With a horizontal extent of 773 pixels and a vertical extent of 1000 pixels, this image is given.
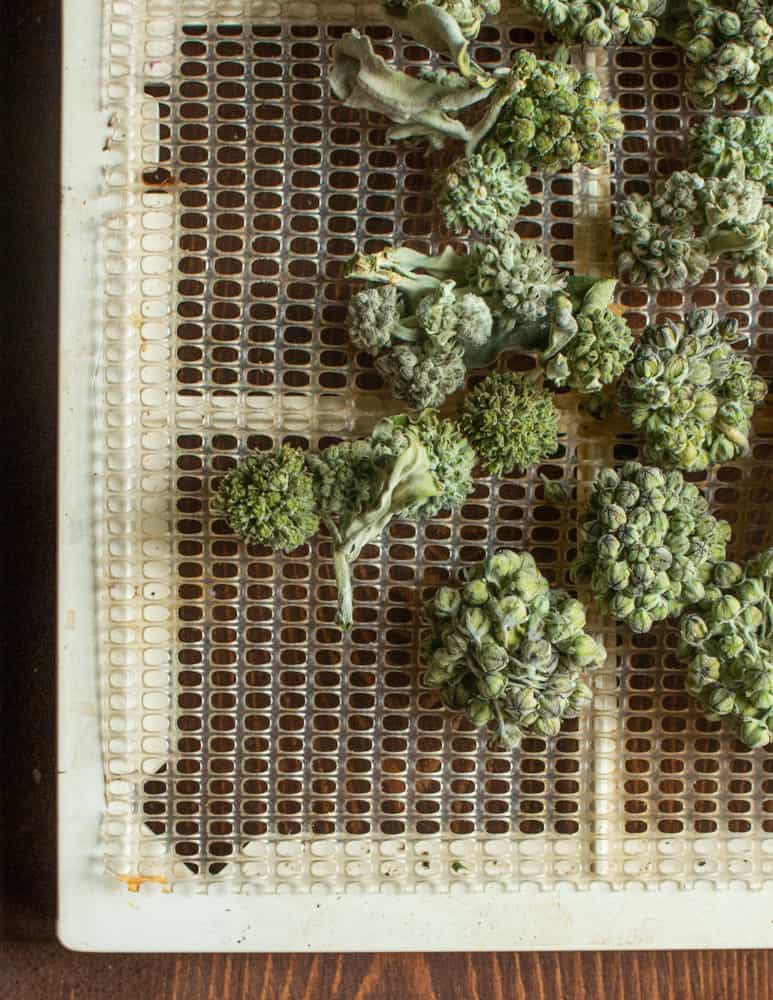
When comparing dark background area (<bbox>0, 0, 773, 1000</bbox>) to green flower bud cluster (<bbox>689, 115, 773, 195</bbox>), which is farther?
dark background area (<bbox>0, 0, 773, 1000</bbox>)

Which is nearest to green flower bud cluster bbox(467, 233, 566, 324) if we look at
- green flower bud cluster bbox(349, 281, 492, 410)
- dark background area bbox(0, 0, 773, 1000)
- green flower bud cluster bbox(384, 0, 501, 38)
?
green flower bud cluster bbox(349, 281, 492, 410)

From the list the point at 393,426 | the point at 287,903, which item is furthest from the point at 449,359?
the point at 287,903

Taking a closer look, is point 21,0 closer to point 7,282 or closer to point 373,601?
point 7,282

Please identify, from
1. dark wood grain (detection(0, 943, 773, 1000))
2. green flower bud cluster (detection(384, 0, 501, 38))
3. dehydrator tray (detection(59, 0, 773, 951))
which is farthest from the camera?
dark wood grain (detection(0, 943, 773, 1000))

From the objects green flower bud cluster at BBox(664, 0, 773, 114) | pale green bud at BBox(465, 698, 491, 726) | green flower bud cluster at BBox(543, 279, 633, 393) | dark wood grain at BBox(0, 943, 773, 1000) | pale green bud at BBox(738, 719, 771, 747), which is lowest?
dark wood grain at BBox(0, 943, 773, 1000)

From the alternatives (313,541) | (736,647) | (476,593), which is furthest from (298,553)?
(736,647)

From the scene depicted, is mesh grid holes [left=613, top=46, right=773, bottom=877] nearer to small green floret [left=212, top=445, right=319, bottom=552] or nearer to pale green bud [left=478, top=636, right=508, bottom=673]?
pale green bud [left=478, top=636, right=508, bottom=673]

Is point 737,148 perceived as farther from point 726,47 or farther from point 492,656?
point 492,656
